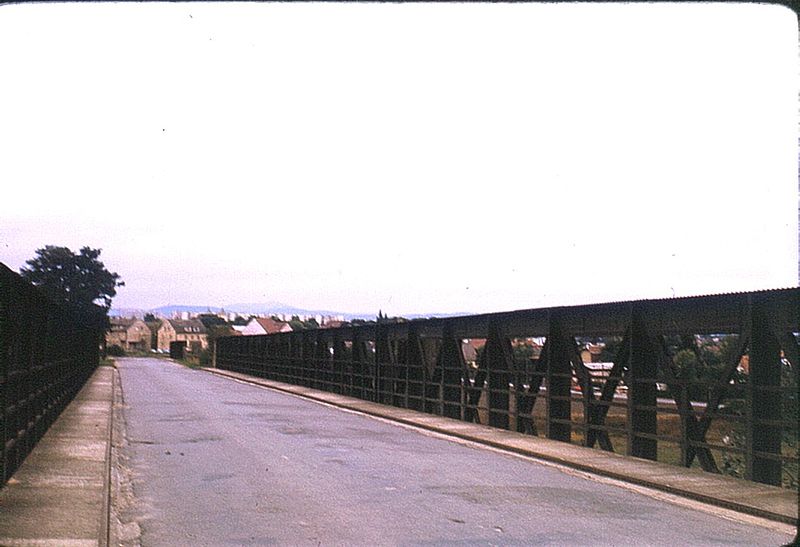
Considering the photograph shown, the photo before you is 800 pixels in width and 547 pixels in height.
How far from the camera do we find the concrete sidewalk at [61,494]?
820 cm

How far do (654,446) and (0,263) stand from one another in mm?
9751

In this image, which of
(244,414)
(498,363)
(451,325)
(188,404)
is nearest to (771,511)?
(498,363)

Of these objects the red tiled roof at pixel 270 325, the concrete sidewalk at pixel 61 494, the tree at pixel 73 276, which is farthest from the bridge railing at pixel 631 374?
the red tiled roof at pixel 270 325

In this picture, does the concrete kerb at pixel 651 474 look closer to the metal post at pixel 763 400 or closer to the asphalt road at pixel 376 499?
the metal post at pixel 763 400

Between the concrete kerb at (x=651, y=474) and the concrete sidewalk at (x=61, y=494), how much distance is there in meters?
6.46

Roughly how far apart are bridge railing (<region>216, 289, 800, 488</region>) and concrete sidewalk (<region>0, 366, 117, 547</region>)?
747 cm

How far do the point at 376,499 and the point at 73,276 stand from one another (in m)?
85.1

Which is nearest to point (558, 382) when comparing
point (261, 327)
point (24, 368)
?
point (24, 368)

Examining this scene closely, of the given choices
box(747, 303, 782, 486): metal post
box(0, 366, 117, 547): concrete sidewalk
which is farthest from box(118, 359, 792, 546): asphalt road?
box(747, 303, 782, 486): metal post

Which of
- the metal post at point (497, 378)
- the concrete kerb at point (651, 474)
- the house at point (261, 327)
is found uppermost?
the house at point (261, 327)

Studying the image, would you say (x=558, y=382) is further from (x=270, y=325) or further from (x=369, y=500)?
(x=270, y=325)

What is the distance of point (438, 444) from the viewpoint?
16.9 metres

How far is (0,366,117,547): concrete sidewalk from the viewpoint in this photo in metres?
8.20

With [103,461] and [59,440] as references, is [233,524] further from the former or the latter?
[59,440]
